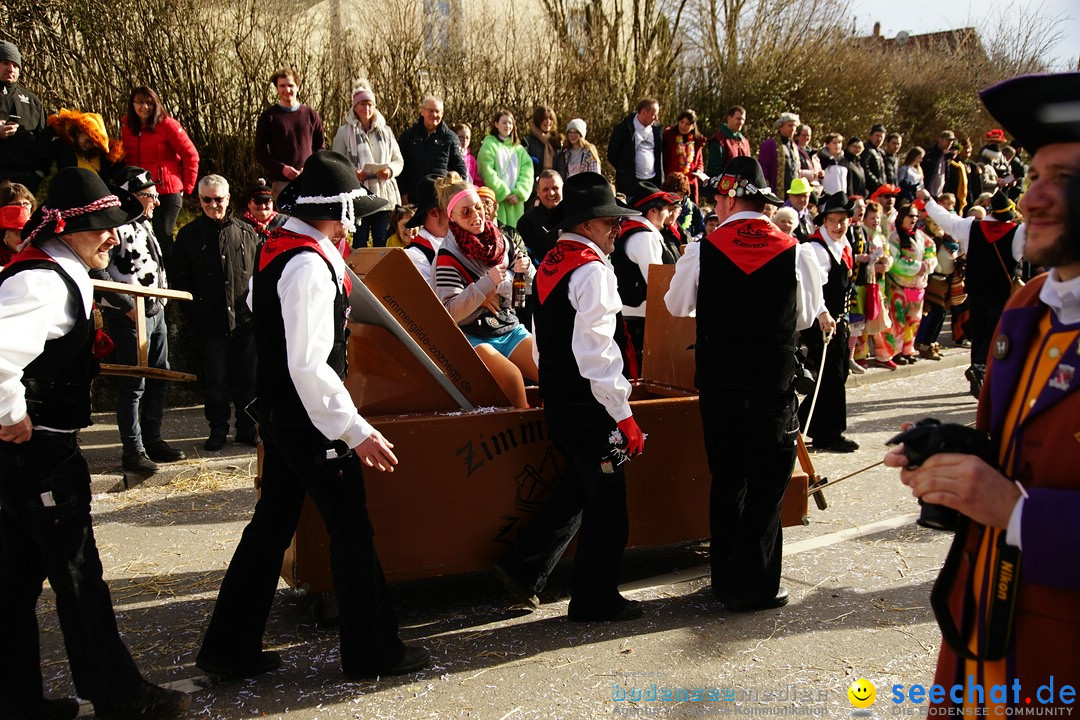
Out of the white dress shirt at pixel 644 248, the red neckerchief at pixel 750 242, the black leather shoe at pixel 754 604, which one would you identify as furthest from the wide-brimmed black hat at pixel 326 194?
the white dress shirt at pixel 644 248

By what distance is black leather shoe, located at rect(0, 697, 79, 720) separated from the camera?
148 inches

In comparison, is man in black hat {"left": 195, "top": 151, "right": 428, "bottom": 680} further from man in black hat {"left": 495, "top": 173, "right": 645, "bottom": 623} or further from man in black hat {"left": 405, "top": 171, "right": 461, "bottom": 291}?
man in black hat {"left": 405, "top": 171, "right": 461, "bottom": 291}

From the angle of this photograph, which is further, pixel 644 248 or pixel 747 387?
pixel 644 248

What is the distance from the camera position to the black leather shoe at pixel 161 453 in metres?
7.65

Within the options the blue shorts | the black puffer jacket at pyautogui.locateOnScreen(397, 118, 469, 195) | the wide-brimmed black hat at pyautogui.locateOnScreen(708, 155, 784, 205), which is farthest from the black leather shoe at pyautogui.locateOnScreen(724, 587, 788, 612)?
the black puffer jacket at pyautogui.locateOnScreen(397, 118, 469, 195)

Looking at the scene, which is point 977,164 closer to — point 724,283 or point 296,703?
point 724,283

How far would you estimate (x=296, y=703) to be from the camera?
13.0 ft

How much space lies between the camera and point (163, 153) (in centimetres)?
970

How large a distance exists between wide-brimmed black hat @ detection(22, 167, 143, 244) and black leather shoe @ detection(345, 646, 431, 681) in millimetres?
2002

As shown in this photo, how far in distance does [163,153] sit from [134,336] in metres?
2.91

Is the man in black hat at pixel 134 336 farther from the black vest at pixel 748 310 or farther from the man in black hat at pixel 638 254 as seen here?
the black vest at pixel 748 310

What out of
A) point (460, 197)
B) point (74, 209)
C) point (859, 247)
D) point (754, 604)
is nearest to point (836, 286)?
point (859, 247)

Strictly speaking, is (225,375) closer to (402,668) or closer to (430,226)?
(430,226)

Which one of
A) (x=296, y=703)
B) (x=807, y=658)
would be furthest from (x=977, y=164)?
(x=296, y=703)
